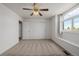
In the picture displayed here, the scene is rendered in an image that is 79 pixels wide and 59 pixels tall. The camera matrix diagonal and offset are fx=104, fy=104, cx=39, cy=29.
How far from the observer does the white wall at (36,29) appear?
11875 millimetres

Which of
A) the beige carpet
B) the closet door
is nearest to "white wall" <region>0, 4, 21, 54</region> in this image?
the beige carpet

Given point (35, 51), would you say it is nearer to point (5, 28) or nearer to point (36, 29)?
point (5, 28)

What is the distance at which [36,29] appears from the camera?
1195 cm

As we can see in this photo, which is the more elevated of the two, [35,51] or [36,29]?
[36,29]

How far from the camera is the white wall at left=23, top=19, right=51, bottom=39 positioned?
11875 mm

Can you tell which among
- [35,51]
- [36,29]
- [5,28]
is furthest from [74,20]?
[36,29]

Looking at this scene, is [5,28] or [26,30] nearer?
[5,28]

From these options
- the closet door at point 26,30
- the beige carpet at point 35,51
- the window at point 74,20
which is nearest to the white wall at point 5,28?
the beige carpet at point 35,51

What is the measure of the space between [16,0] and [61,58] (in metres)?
0.77

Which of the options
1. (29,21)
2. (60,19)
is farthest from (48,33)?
(60,19)

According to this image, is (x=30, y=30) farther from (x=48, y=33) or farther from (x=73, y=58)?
(x=73, y=58)

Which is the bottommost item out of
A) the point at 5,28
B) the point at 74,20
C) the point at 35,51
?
the point at 35,51

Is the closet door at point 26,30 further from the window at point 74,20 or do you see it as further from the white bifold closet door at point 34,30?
the window at point 74,20

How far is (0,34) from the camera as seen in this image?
4801 mm
